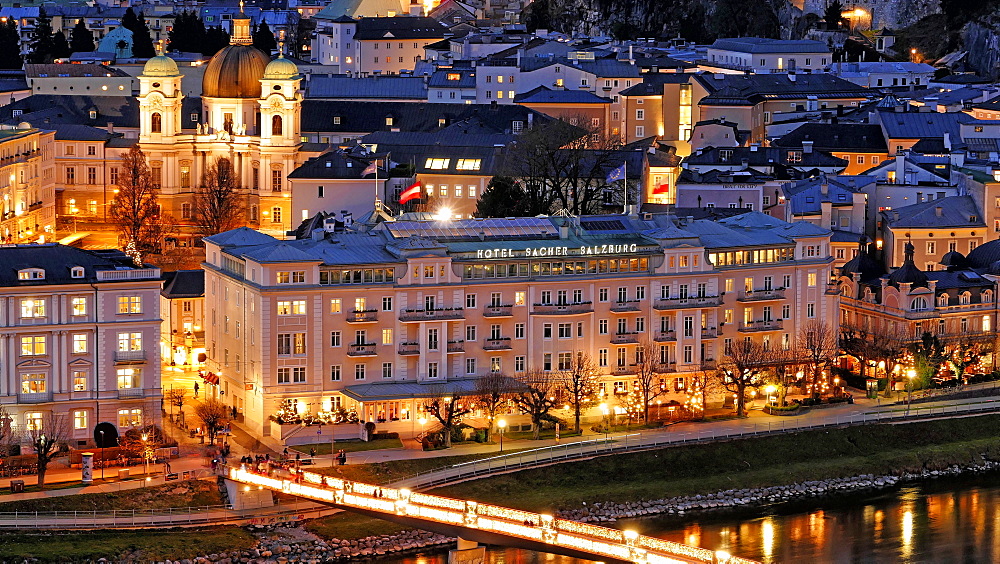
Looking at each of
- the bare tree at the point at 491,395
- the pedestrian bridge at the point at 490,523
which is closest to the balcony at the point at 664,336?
the bare tree at the point at 491,395

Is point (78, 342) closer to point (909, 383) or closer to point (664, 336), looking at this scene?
point (664, 336)

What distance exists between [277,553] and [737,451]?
20.9 m

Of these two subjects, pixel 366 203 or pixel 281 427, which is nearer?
pixel 281 427

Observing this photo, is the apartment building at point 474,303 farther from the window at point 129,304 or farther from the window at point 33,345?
the window at point 33,345

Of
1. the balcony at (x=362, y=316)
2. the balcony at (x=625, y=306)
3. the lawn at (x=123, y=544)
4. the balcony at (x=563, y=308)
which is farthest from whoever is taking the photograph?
the balcony at (x=625, y=306)

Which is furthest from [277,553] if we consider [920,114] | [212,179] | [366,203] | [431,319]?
[920,114]

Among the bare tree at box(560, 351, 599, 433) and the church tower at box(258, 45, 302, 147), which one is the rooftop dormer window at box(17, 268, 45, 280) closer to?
the bare tree at box(560, 351, 599, 433)

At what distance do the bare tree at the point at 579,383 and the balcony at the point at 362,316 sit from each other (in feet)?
26.7

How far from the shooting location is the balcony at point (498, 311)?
95375 millimetres

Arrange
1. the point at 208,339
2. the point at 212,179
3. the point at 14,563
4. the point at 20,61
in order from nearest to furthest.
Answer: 1. the point at 14,563
2. the point at 208,339
3. the point at 212,179
4. the point at 20,61

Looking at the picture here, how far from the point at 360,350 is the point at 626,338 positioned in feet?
37.2

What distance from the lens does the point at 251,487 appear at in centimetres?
8288

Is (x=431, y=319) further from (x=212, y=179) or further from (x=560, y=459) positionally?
(x=212, y=179)

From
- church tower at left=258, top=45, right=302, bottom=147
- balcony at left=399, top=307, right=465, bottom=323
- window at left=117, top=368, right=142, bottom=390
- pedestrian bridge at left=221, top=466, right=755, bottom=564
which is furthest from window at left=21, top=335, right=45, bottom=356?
church tower at left=258, top=45, right=302, bottom=147
